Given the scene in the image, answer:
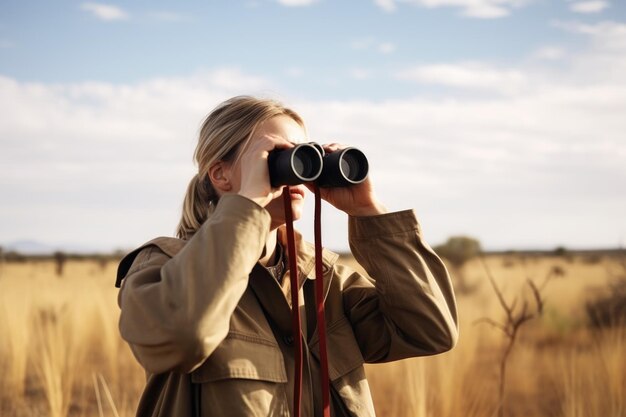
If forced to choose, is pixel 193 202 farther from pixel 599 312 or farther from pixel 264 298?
pixel 599 312

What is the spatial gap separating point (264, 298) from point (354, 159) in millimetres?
435

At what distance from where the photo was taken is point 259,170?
1754 millimetres

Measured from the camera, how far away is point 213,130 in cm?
204

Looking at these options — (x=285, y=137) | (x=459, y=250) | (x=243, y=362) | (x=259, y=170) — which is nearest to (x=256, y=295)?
(x=243, y=362)

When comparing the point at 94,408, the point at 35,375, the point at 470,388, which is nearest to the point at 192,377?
the point at 470,388

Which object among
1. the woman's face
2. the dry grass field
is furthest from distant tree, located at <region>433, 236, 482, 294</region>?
the woman's face

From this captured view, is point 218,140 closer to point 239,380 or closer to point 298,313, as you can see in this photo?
point 298,313

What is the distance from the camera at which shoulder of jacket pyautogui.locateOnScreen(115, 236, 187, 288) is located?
1794 mm

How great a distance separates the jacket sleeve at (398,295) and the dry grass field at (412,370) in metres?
1.10

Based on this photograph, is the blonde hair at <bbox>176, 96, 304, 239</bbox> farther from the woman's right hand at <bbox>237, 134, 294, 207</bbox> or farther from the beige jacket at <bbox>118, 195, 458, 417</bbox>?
the beige jacket at <bbox>118, 195, 458, 417</bbox>

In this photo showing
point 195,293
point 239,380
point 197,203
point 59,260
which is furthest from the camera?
point 59,260

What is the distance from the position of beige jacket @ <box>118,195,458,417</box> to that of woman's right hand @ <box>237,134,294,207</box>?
57 mm

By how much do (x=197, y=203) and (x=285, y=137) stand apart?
1.09 feet

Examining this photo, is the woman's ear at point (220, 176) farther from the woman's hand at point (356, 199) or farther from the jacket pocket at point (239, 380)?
the jacket pocket at point (239, 380)
